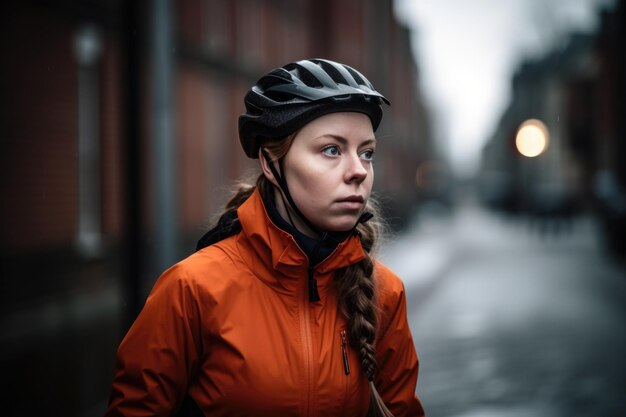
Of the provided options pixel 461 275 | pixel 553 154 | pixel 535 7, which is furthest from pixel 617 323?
pixel 553 154

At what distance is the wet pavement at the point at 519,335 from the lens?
5.91m

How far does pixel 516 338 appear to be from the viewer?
333 inches

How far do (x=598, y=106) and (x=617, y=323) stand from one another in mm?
28298

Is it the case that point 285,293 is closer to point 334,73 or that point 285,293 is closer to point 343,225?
point 343,225

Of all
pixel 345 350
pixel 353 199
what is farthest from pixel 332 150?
pixel 345 350

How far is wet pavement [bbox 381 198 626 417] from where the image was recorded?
Result: 5.91 meters

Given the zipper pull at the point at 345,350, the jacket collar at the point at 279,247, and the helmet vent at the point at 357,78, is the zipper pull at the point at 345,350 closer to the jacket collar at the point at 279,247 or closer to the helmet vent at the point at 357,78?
the jacket collar at the point at 279,247

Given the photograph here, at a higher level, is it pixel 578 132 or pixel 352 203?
pixel 578 132

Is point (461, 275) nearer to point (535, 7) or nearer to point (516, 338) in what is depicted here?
point (516, 338)

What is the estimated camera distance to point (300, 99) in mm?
1999

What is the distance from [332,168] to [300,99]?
8.6 inches

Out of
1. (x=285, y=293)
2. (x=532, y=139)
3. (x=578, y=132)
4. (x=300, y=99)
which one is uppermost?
(x=578, y=132)

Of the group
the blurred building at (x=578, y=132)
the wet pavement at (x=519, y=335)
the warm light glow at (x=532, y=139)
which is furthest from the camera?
the blurred building at (x=578, y=132)

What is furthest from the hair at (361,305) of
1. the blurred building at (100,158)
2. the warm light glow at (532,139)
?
the warm light glow at (532,139)
